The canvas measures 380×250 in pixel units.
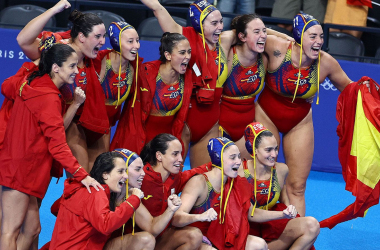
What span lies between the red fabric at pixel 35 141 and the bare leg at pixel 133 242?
0.58m

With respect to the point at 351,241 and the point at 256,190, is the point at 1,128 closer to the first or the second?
the point at 256,190

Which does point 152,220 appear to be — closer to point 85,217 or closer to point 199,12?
point 85,217

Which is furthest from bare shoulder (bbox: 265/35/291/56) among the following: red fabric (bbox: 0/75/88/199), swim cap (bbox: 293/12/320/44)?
red fabric (bbox: 0/75/88/199)

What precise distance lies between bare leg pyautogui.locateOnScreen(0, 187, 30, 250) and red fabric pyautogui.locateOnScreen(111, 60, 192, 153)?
1031mm

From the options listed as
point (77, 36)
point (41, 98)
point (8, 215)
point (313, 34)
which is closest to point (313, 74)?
point (313, 34)

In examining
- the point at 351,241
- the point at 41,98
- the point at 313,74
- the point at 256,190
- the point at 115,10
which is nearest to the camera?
the point at 41,98

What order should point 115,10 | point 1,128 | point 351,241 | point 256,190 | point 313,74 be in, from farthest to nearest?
point 115,10, point 351,241, point 313,74, point 256,190, point 1,128

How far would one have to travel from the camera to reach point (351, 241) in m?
6.10

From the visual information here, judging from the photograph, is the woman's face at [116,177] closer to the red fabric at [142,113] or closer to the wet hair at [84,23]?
the red fabric at [142,113]

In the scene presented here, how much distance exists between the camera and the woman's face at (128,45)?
488 cm

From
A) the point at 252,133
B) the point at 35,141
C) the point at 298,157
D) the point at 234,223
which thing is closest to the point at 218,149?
the point at 252,133

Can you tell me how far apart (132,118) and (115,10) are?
11.7 ft

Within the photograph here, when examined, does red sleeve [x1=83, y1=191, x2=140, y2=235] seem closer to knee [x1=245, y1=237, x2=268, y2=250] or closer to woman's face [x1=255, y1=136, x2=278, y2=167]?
knee [x1=245, y1=237, x2=268, y2=250]

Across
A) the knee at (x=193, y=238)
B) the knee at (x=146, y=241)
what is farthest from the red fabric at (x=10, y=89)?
the knee at (x=193, y=238)
